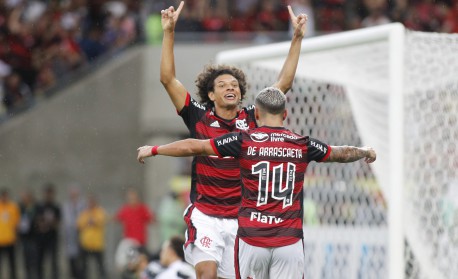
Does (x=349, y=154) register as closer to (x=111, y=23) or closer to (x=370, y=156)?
(x=370, y=156)

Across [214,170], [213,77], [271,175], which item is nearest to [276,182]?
[271,175]

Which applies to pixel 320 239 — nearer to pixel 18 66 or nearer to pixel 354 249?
pixel 354 249

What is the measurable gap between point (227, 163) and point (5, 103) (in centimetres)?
1523

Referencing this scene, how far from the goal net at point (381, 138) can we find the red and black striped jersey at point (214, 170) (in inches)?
90.0

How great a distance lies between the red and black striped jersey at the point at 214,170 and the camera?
8.53 meters

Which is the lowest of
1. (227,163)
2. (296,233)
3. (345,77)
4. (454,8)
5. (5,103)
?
(296,233)

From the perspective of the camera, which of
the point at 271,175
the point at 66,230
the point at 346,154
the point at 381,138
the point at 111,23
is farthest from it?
the point at 111,23

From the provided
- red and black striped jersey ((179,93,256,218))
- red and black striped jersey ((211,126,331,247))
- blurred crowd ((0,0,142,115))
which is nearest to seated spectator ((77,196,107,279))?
blurred crowd ((0,0,142,115))

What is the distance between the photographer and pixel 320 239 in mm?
13562

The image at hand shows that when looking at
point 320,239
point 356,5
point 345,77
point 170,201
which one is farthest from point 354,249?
point 356,5

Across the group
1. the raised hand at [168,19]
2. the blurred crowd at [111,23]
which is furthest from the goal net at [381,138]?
the blurred crowd at [111,23]

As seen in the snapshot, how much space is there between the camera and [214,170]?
28.0ft

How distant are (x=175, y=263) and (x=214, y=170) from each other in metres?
2.89

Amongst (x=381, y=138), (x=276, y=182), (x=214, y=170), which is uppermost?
(x=381, y=138)
